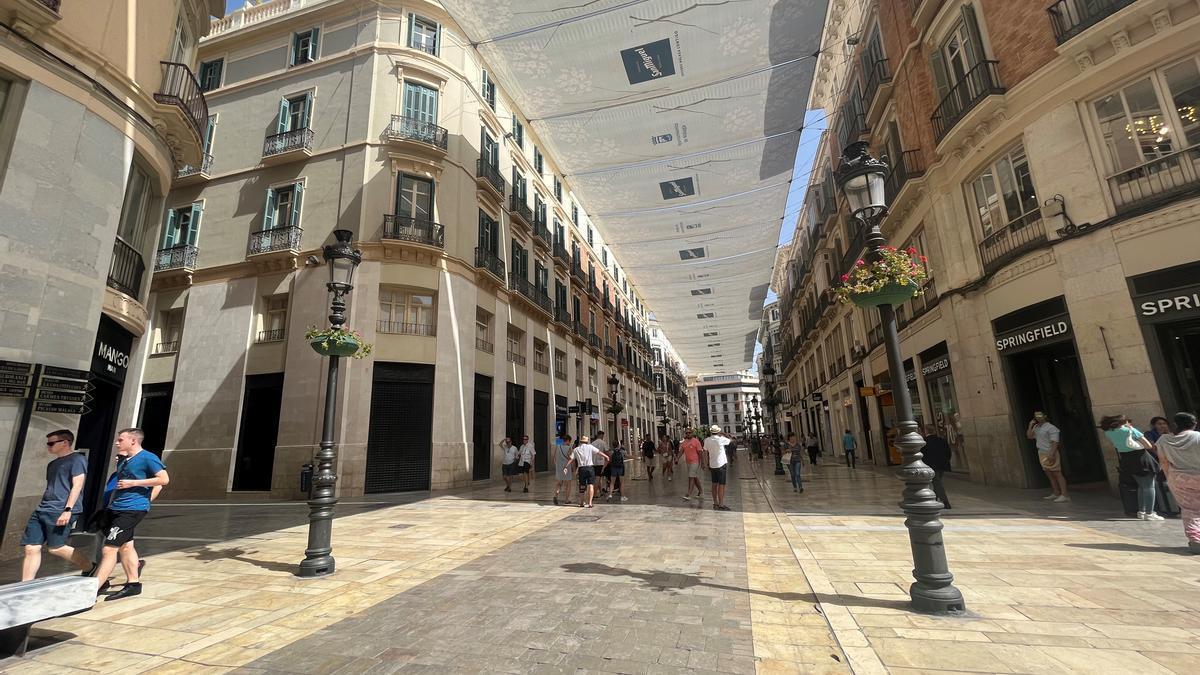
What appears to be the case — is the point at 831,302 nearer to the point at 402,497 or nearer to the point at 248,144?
the point at 402,497

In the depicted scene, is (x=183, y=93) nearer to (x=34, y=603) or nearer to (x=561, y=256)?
(x=34, y=603)

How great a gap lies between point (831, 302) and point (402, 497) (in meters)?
21.2

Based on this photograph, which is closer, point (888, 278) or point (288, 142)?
point (888, 278)

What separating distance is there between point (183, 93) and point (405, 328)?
8.14 metres

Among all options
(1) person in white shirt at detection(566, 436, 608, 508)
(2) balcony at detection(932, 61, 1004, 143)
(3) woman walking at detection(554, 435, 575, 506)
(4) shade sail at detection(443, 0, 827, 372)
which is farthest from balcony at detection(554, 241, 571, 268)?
(2) balcony at detection(932, 61, 1004, 143)

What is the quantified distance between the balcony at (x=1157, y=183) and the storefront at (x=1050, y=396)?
265cm

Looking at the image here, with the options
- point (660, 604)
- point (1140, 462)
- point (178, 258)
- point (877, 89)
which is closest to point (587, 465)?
point (660, 604)

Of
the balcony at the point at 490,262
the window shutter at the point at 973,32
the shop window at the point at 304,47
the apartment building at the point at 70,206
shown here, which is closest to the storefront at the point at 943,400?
the window shutter at the point at 973,32

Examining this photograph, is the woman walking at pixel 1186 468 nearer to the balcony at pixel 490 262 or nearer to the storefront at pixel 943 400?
the storefront at pixel 943 400

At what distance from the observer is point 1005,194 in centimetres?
1103

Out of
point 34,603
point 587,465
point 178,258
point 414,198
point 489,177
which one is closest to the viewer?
point 34,603

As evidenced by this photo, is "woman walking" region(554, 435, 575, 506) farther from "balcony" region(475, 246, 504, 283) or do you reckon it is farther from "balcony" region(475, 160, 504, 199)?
"balcony" region(475, 160, 504, 199)

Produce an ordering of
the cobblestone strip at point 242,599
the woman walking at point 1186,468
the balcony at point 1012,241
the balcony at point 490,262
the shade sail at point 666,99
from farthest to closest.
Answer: the balcony at point 490,262 → the shade sail at point 666,99 → the balcony at point 1012,241 → the woman walking at point 1186,468 → the cobblestone strip at point 242,599

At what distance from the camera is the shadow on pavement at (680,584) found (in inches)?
165
